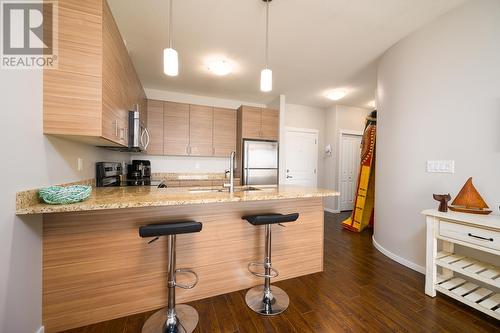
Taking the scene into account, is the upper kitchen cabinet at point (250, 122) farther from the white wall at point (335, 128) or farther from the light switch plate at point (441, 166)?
the light switch plate at point (441, 166)

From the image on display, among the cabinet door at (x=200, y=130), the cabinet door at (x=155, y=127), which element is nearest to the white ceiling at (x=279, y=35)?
the cabinet door at (x=155, y=127)

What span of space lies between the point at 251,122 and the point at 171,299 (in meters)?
3.33

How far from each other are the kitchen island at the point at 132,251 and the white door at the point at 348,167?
346cm

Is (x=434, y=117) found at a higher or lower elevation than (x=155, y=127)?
lower

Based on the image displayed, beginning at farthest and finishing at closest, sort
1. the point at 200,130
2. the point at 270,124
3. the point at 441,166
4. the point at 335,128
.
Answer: the point at 335,128 < the point at 270,124 < the point at 200,130 < the point at 441,166

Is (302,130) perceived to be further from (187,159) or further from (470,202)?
(470,202)

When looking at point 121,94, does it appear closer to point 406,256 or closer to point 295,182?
point 406,256

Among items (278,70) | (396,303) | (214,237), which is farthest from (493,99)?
(214,237)

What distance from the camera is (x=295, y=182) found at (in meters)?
4.99

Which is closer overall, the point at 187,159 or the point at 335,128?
the point at 187,159

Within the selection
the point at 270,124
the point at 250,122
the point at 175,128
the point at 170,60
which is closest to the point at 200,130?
the point at 175,128

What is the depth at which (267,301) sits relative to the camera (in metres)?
1.66

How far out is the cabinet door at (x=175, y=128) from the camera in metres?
3.82

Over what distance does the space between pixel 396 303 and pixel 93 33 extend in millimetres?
3205
